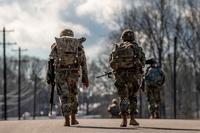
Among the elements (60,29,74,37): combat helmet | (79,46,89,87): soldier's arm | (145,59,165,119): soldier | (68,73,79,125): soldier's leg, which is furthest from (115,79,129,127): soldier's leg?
(145,59,165,119): soldier

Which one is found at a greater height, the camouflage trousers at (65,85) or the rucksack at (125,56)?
the rucksack at (125,56)

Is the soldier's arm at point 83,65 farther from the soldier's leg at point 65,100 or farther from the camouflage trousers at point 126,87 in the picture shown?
the camouflage trousers at point 126,87

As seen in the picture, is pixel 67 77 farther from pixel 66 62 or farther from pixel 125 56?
pixel 125 56

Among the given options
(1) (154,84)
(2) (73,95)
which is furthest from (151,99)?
(2) (73,95)

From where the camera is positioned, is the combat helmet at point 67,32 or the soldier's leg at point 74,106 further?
the soldier's leg at point 74,106

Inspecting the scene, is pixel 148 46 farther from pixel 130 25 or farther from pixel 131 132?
pixel 131 132

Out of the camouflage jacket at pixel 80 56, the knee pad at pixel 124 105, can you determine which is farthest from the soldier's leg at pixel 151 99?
the knee pad at pixel 124 105

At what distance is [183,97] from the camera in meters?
112

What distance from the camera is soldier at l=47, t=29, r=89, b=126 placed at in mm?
13680

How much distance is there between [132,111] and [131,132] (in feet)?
7.73

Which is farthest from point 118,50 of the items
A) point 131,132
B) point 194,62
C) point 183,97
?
point 183,97

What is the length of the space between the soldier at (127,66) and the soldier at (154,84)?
7.88m

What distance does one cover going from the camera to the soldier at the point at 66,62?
1368cm

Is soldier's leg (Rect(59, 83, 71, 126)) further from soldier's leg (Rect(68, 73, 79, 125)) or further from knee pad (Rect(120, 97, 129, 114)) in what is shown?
knee pad (Rect(120, 97, 129, 114))
